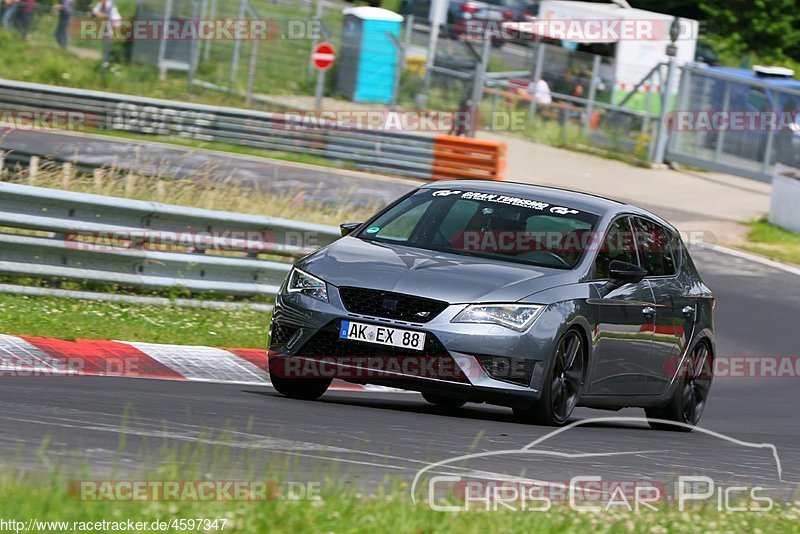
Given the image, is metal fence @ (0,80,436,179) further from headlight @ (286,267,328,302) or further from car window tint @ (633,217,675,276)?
headlight @ (286,267,328,302)

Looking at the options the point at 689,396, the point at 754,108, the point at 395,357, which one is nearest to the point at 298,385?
the point at 395,357

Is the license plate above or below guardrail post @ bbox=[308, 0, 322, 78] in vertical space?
below

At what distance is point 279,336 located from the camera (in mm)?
8641

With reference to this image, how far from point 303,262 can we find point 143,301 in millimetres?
3652

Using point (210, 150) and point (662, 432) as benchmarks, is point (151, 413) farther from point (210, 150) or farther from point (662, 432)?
point (210, 150)

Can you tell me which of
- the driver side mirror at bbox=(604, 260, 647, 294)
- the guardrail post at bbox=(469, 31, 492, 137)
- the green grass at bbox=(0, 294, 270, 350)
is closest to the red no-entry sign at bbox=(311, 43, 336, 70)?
the guardrail post at bbox=(469, 31, 492, 137)

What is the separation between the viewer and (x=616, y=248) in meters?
9.52

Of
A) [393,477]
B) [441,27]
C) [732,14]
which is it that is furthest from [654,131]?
[393,477]

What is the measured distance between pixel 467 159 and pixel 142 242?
607 inches

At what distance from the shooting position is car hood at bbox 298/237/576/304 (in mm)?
8203

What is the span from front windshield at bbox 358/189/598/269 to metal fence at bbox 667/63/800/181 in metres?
19.5

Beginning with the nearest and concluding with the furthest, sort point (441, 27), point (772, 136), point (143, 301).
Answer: point (143, 301), point (772, 136), point (441, 27)

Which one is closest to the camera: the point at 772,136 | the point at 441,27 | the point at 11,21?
the point at 772,136

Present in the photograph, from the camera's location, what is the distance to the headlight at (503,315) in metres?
8.14
